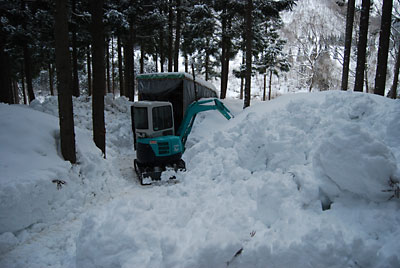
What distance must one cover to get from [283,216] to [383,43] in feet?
36.4

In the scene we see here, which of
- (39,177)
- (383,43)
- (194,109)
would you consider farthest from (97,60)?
(383,43)

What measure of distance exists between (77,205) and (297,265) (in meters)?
4.90

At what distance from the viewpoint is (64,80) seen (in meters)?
5.95

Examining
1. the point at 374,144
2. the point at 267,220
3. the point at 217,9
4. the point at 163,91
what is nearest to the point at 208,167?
the point at 267,220

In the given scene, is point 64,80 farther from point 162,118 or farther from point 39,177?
point 162,118

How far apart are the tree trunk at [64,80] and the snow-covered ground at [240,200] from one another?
1.46 feet

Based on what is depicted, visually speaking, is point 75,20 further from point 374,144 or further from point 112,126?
point 374,144

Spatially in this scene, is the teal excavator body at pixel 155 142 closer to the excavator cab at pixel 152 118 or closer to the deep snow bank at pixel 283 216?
the excavator cab at pixel 152 118

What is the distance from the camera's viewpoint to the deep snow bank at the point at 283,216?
2.71 m

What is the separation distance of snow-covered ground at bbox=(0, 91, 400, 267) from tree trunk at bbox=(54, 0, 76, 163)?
0.44 meters

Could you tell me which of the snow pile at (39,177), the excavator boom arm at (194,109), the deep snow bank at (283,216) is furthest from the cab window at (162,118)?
the deep snow bank at (283,216)

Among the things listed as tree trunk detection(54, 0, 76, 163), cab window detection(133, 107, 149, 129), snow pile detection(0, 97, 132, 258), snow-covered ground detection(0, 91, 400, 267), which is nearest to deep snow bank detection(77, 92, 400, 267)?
snow-covered ground detection(0, 91, 400, 267)

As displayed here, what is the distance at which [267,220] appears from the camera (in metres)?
3.38

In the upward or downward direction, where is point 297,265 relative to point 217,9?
downward
